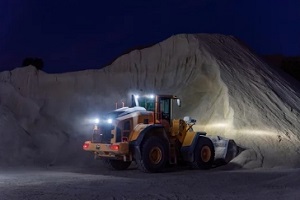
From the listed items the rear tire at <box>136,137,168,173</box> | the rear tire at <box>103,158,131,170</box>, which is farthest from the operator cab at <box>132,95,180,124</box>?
the rear tire at <box>103,158,131,170</box>

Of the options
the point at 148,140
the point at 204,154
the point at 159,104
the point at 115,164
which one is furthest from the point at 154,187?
the point at 115,164

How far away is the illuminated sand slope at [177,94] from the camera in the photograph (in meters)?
24.1

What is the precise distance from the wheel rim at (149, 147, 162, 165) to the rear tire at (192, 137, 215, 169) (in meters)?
1.66

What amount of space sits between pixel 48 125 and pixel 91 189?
50.0ft

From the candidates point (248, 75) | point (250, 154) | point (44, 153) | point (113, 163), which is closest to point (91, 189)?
point (113, 163)

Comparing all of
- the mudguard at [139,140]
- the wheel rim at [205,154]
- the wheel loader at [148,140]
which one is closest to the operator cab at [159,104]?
the wheel loader at [148,140]

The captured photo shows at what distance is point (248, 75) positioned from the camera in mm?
28734

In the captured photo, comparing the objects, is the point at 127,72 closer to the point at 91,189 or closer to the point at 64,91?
the point at 64,91

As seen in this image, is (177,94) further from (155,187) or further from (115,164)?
(155,187)

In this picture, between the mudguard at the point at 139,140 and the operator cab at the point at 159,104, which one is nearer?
the mudguard at the point at 139,140

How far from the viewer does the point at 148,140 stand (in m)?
18.2

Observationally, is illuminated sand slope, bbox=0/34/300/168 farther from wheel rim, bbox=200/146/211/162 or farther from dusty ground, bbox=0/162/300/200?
dusty ground, bbox=0/162/300/200

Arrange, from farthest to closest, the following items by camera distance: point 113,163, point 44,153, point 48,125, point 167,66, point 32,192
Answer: point 167,66
point 48,125
point 44,153
point 113,163
point 32,192

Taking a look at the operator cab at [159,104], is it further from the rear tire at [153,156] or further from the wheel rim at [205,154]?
the wheel rim at [205,154]
